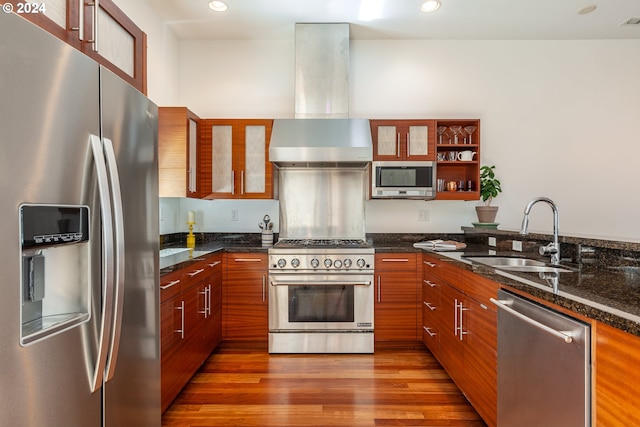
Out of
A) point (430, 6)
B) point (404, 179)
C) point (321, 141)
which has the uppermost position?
point (430, 6)

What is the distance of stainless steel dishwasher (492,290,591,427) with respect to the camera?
1.13 meters

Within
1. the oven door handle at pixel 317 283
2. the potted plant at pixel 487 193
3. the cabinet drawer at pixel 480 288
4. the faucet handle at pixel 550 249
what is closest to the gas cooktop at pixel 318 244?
the oven door handle at pixel 317 283

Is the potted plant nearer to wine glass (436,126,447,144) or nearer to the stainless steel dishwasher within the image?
wine glass (436,126,447,144)

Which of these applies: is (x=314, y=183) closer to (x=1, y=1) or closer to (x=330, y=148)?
(x=330, y=148)

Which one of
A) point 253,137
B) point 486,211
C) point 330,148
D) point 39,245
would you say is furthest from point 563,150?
point 39,245

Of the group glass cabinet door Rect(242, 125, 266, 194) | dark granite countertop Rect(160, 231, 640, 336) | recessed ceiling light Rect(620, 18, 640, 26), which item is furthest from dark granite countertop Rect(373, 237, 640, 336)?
recessed ceiling light Rect(620, 18, 640, 26)

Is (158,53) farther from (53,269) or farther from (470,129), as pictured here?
(470,129)

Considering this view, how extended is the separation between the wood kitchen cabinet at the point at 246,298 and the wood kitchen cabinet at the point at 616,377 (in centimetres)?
242

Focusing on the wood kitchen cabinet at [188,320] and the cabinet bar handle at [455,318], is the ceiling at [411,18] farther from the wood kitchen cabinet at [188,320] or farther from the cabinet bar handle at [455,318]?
the cabinet bar handle at [455,318]

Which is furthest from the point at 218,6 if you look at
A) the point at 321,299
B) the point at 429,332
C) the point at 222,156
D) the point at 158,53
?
the point at 429,332

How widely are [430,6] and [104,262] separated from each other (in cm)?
310

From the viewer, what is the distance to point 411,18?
3189 millimetres

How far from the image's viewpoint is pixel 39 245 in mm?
895

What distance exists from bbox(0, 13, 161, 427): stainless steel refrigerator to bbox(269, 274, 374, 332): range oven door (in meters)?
1.68
